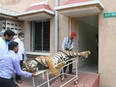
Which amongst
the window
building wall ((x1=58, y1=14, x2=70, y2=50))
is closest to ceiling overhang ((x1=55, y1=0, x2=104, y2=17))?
building wall ((x1=58, y1=14, x2=70, y2=50))

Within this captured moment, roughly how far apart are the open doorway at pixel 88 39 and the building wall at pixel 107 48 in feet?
3.07

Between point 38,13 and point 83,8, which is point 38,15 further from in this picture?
point 83,8

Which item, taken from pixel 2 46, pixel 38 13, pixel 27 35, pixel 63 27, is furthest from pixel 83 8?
pixel 27 35

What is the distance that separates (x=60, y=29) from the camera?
8055mm

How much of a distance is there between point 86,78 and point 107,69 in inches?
36.2

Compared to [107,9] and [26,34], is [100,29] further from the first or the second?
[26,34]

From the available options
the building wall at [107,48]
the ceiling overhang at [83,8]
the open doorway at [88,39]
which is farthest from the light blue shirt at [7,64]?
the open doorway at [88,39]

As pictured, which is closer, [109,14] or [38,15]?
[109,14]

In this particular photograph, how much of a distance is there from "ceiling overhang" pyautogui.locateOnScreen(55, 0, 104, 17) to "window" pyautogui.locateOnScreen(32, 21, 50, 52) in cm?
178

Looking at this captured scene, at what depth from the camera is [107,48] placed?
23.1 feet

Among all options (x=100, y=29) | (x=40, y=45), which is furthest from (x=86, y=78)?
(x=40, y=45)

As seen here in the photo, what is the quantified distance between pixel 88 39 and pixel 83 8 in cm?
365

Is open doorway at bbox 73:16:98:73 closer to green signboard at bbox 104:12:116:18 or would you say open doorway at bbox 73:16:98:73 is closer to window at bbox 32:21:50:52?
window at bbox 32:21:50:52

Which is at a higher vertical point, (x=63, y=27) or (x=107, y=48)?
(x=63, y=27)
